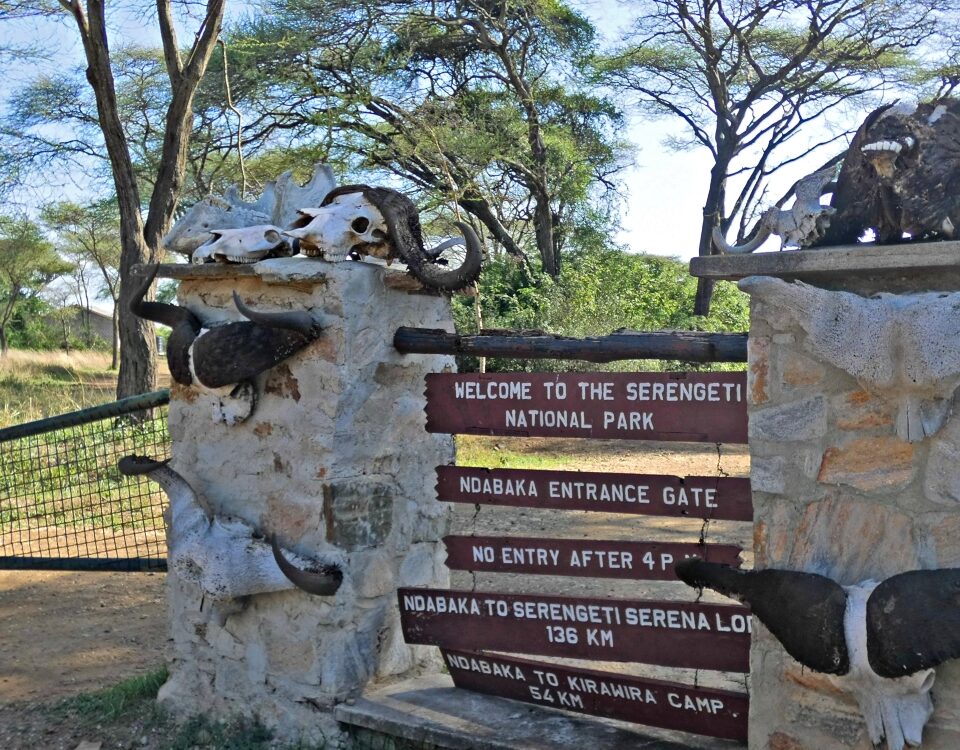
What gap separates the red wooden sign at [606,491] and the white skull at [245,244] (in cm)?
107

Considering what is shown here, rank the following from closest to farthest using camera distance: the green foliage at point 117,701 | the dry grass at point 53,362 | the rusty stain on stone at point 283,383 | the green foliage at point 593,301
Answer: the rusty stain on stone at point 283,383
the green foliage at point 117,701
the green foliage at point 593,301
the dry grass at point 53,362

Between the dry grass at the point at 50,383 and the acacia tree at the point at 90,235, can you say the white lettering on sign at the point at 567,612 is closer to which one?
the dry grass at the point at 50,383

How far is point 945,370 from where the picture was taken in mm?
2365

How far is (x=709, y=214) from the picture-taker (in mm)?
19406

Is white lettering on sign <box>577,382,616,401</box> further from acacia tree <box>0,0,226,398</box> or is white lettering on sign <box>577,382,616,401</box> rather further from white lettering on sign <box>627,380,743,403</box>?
acacia tree <box>0,0,226,398</box>

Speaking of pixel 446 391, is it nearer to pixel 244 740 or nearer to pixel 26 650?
pixel 244 740

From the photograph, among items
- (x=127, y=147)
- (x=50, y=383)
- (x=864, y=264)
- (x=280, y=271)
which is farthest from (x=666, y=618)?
(x=50, y=383)

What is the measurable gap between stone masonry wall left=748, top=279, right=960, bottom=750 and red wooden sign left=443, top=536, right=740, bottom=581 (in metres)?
0.57

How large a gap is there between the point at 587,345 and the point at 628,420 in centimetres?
30

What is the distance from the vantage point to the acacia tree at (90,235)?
27.0 m

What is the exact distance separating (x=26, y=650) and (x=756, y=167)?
17.4m

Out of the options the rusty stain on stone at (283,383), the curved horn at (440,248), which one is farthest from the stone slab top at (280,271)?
the rusty stain on stone at (283,383)

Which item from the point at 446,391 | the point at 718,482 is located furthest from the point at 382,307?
the point at 718,482

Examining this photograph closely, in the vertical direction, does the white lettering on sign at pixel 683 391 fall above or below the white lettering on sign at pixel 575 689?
above
